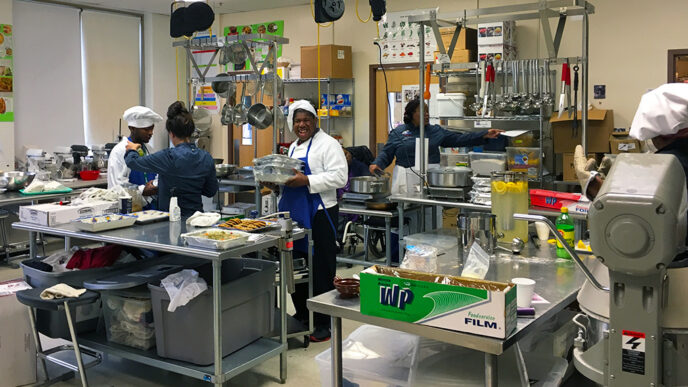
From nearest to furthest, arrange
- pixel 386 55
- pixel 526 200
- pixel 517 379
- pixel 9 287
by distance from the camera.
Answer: pixel 517 379 < pixel 526 200 < pixel 9 287 < pixel 386 55

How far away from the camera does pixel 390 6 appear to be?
7.11 m

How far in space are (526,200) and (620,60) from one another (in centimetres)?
349

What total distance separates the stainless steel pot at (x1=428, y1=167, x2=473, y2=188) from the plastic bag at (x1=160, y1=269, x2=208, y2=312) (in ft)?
6.32

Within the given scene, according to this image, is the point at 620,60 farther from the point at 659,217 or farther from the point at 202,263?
the point at 659,217

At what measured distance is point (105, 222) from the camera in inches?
124

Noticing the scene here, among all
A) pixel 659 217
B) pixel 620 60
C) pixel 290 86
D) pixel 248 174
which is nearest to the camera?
pixel 659 217

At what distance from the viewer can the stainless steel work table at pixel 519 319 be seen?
67.2 inches

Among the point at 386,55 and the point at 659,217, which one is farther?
the point at 386,55

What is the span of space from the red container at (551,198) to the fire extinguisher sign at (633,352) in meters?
2.60

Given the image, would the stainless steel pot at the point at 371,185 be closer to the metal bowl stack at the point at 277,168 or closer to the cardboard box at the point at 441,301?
the metal bowl stack at the point at 277,168

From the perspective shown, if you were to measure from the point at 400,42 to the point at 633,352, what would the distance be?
592 centimetres

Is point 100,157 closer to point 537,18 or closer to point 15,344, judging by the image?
point 15,344

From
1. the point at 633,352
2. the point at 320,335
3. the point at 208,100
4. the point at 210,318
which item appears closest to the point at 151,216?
the point at 210,318

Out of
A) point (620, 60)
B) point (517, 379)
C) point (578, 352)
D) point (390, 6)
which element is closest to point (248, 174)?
point (390, 6)
